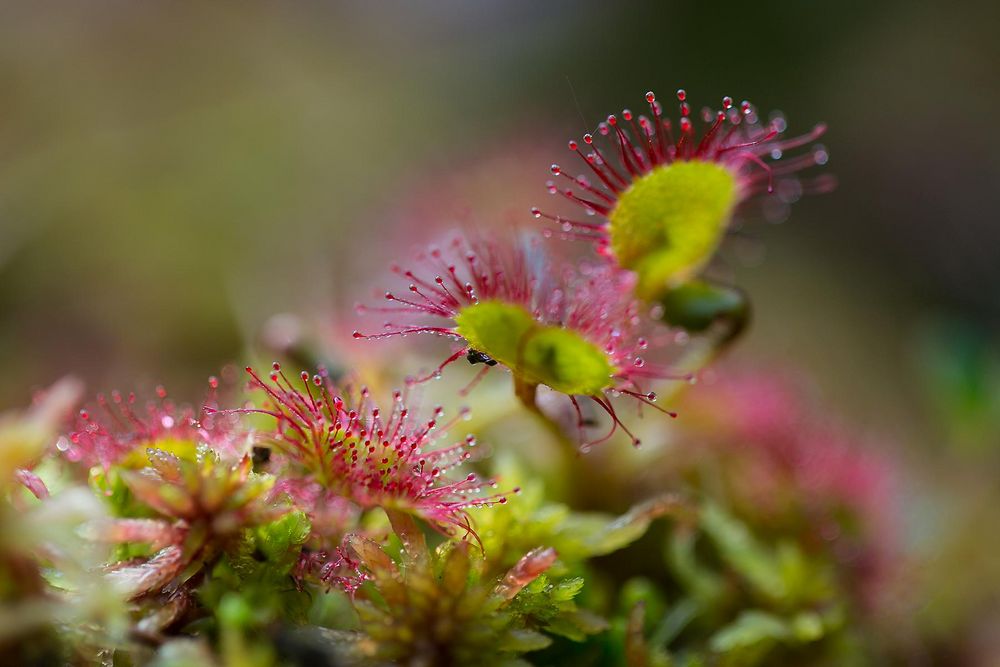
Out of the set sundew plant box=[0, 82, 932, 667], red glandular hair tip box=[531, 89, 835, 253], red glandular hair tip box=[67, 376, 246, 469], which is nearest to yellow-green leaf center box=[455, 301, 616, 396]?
sundew plant box=[0, 82, 932, 667]

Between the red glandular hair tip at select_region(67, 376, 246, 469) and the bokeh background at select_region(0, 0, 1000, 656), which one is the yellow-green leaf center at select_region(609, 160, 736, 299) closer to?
the red glandular hair tip at select_region(67, 376, 246, 469)

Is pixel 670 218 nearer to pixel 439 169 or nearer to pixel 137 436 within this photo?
pixel 137 436

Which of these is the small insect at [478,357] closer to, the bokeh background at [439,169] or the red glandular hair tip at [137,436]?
the red glandular hair tip at [137,436]


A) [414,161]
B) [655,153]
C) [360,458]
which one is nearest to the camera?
[360,458]

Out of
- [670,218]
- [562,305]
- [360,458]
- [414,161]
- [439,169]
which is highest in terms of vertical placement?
[414,161]

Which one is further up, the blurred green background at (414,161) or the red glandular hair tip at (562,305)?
the blurred green background at (414,161)

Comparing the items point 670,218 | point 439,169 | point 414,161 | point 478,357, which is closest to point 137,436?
point 478,357

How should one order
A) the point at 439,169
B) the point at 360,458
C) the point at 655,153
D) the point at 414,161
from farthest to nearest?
the point at 414,161 → the point at 439,169 → the point at 655,153 → the point at 360,458

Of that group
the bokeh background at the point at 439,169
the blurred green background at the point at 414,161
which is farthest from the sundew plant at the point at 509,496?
the blurred green background at the point at 414,161
